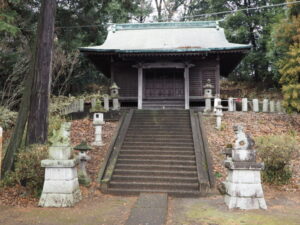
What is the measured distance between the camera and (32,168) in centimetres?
668

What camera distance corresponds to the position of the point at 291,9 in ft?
47.7

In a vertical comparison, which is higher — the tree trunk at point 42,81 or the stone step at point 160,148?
the tree trunk at point 42,81

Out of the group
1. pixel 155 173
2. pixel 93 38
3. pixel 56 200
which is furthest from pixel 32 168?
pixel 93 38

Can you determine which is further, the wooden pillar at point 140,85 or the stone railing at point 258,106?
the wooden pillar at point 140,85

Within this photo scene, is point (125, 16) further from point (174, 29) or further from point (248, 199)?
point (248, 199)

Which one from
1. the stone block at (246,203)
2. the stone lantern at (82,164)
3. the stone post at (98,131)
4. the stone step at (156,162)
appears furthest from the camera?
the stone post at (98,131)

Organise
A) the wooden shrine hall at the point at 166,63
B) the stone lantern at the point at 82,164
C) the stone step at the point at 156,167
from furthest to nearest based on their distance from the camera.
Answer: 1. the wooden shrine hall at the point at 166,63
2. the stone step at the point at 156,167
3. the stone lantern at the point at 82,164

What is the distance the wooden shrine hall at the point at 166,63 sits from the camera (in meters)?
15.1

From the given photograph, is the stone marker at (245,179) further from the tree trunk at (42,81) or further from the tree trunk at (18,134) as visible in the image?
the tree trunk at (18,134)

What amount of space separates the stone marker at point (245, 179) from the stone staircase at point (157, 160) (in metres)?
1.42

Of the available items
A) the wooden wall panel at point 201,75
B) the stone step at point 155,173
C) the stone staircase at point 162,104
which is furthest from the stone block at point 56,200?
the wooden wall panel at point 201,75

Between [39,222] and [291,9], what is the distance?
15505 mm

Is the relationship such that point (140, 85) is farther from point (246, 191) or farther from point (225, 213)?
point (225, 213)

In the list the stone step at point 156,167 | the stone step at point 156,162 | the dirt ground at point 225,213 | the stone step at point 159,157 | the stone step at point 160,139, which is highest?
the stone step at point 160,139
